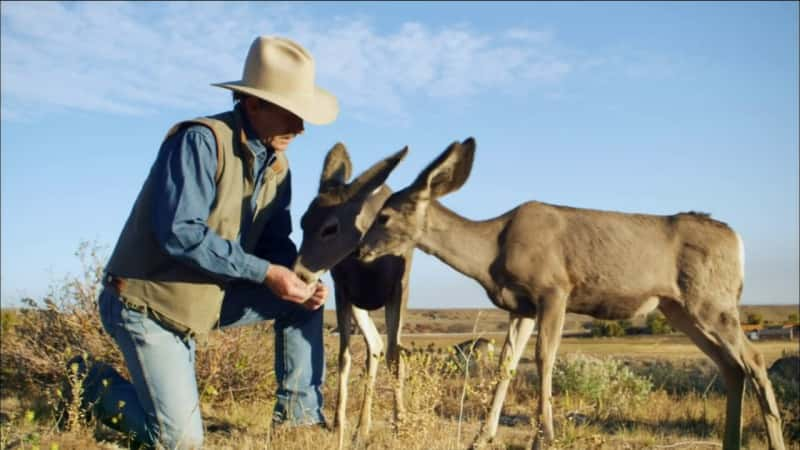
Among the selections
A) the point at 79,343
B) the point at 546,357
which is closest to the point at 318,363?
the point at 546,357

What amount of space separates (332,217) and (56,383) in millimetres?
5337

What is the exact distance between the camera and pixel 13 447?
20.5 feet

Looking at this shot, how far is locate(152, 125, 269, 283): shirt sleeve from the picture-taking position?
598 centimetres

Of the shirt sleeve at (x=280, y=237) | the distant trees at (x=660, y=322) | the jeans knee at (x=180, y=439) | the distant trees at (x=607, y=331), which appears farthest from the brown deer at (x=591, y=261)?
the distant trees at (x=607, y=331)

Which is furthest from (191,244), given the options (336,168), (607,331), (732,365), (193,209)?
(607,331)

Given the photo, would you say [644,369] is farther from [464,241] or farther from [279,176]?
[279,176]

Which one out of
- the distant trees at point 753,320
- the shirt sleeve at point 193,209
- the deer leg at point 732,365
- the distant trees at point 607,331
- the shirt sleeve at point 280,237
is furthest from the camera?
the distant trees at point 607,331

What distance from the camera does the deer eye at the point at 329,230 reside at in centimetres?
766

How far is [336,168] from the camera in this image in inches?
335

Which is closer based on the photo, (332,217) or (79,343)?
(332,217)

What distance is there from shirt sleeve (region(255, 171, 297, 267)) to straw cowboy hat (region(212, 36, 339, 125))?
45.1 inches

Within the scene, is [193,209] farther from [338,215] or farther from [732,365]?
[732,365]

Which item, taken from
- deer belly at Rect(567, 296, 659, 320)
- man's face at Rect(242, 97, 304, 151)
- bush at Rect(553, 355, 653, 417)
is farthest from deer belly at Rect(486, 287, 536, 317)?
bush at Rect(553, 355, 653, 417)

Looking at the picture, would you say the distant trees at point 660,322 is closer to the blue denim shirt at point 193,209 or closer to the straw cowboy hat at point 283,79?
the straw cowboy hat at point 283,79
